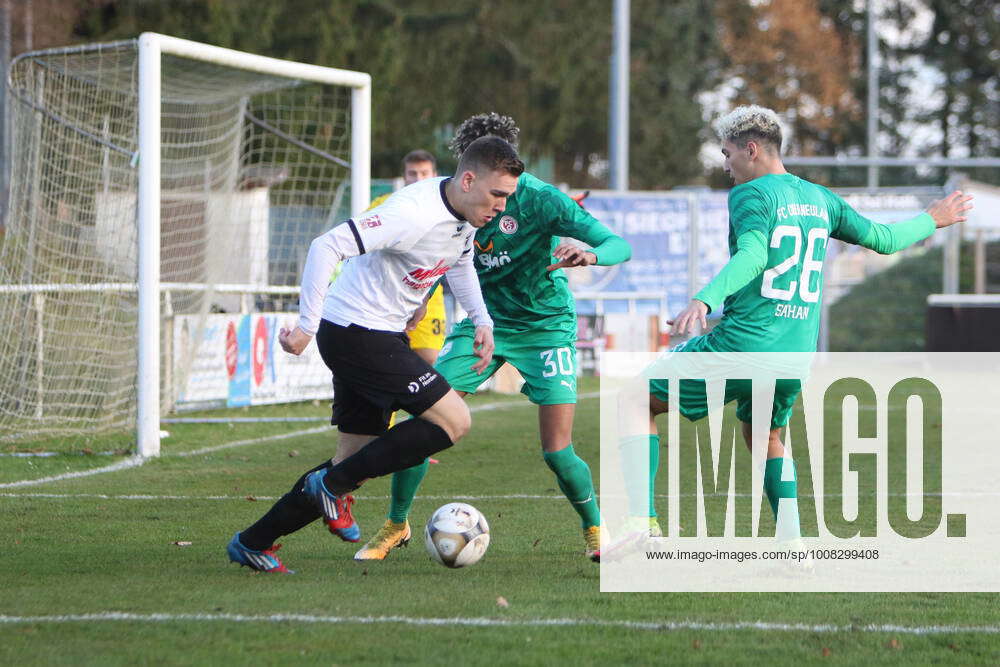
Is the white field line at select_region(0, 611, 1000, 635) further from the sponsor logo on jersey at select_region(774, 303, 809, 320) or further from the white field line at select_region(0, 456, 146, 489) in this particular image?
the white field line at select_region(0, 456, 146, 489)

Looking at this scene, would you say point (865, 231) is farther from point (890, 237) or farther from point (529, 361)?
point (529, 361)

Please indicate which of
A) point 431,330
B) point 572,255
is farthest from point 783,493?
point 431,330

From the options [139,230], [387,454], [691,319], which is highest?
[139,230]

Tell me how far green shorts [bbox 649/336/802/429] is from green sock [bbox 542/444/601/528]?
0.50m

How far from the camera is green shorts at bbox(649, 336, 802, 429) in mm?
6324

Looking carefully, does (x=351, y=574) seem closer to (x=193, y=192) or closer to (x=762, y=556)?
(x=762, y=556)

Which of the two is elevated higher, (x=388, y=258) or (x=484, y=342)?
(x=388, y=258)

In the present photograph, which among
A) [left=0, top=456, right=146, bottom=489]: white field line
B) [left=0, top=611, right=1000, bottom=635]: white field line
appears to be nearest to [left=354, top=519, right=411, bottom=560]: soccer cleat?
[left=0, top=611, right=1000, bottom=635]: white field line

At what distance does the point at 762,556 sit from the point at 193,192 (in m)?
9.34

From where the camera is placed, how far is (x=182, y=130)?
13.9 m

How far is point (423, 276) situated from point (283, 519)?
45.7 inches

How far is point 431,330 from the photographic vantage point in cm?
1092

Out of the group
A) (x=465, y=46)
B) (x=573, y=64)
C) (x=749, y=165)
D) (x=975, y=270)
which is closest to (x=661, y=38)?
(x=573, y=64)

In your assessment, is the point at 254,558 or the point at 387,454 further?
the point at 254,558
